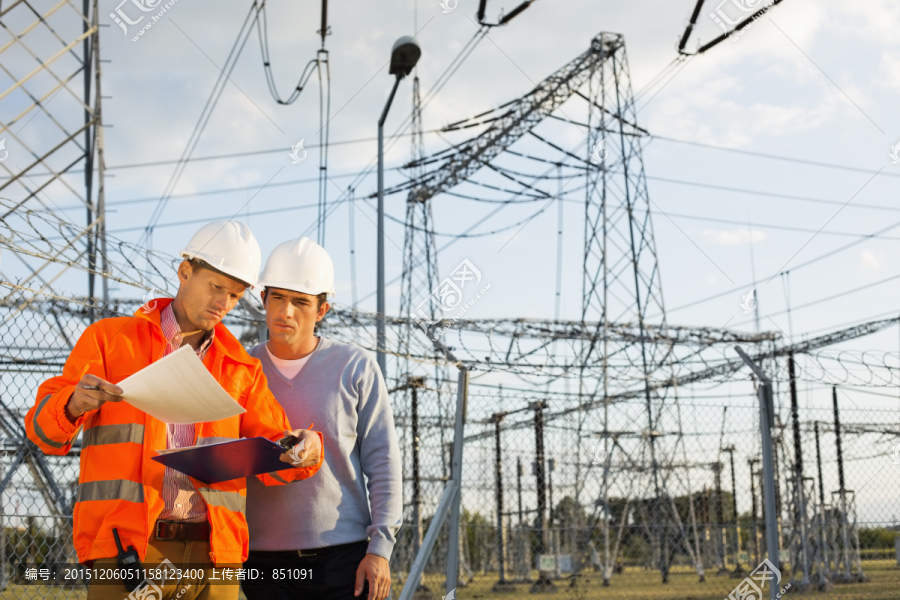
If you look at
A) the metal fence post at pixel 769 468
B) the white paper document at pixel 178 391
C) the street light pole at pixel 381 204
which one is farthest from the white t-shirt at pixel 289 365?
the street light pole at pixel 381 204

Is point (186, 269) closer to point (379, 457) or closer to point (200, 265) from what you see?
point (200, 265)

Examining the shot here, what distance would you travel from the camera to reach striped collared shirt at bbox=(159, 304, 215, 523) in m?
2.37

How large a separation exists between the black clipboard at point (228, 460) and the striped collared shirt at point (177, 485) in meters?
0.04

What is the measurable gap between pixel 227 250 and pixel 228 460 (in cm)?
68

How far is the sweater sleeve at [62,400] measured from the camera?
2.17m

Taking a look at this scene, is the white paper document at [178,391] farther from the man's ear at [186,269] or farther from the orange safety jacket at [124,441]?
the man's ear at [186,269]

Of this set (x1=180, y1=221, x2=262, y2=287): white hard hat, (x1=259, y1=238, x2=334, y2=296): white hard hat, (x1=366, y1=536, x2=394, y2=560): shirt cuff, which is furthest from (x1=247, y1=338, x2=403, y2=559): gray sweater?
(x1=180, y1=221, x2=262, y2=287): white hard hat

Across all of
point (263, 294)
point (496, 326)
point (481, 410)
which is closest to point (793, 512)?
point (496, 326)

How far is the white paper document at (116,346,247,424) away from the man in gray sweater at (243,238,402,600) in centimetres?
56

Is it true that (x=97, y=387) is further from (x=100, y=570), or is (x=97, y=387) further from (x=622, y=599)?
(x=622, y=599)

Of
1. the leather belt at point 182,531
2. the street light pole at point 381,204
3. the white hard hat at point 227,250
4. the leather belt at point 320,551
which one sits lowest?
the leather belt at point 320,551

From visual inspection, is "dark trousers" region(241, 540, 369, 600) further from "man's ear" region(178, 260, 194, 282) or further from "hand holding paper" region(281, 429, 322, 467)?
"man's ear" region(178, 260, 194, 282)

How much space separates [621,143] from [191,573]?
1610 centimetres

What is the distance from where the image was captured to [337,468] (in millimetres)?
2855
